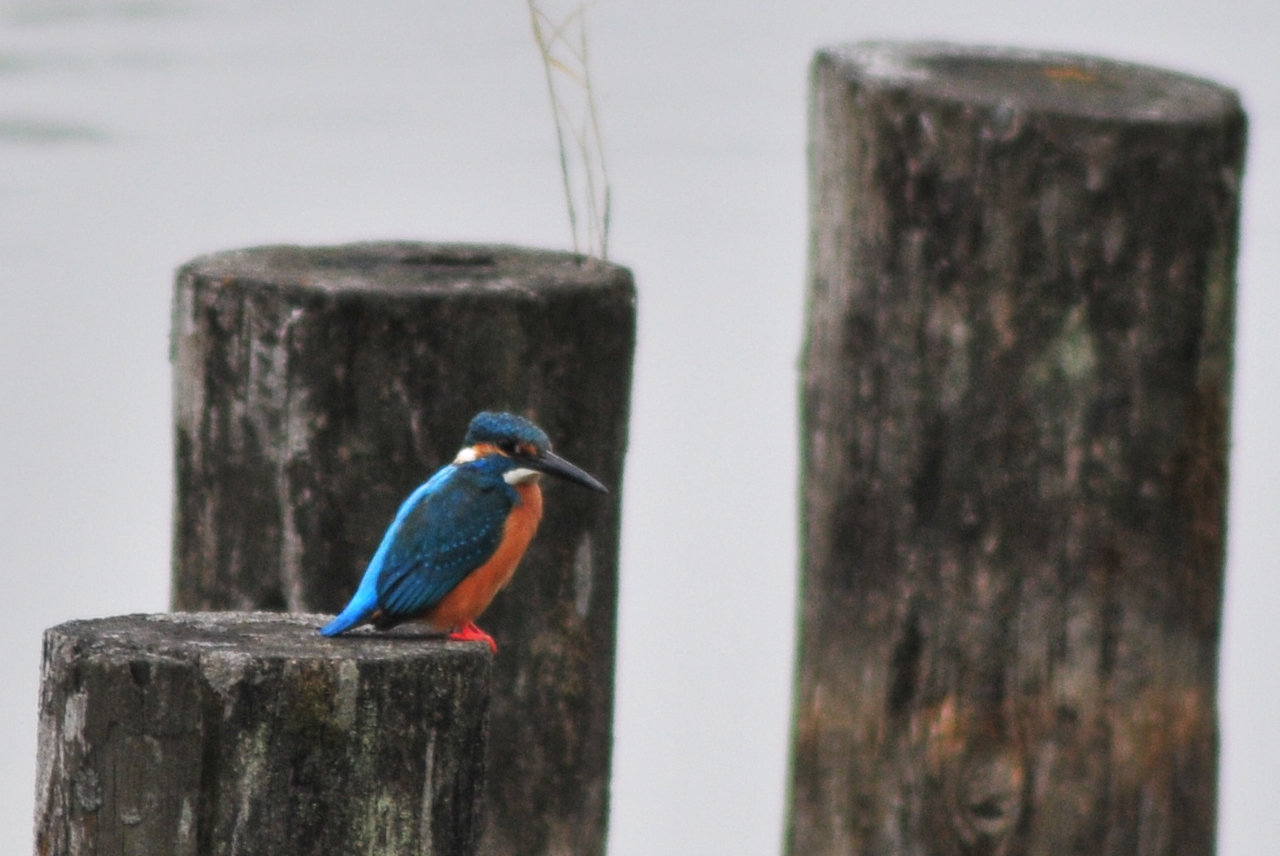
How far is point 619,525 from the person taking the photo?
5.30 m

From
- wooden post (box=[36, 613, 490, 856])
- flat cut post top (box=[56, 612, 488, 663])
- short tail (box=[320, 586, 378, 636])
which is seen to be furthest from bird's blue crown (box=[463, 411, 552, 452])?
wooden post (box=[36, 613, 490, 856])

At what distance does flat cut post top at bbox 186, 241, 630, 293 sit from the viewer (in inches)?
196

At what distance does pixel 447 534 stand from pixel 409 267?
732 millimetres

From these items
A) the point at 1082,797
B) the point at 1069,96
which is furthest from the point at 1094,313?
the point at 1082,797

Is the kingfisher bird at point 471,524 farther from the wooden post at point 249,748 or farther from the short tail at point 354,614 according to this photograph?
the wooden post at point 249,748

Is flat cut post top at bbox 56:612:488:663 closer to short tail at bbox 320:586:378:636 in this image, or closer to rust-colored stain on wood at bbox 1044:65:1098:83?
short tail at bbox 320:586:378:636

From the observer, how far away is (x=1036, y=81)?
16.3 feet

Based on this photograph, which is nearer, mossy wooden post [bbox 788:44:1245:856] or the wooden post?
the wooden post

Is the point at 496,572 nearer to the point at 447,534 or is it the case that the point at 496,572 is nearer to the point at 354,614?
the point at 447,534

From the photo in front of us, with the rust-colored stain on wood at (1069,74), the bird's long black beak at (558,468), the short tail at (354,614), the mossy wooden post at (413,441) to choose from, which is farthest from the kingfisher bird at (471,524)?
the rust-colored stain on wood at (1069,74)

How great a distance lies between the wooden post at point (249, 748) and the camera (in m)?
3.50

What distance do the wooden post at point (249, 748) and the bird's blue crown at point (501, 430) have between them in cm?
111

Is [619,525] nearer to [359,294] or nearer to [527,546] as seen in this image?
[527,546]

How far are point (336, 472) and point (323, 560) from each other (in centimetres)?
18
